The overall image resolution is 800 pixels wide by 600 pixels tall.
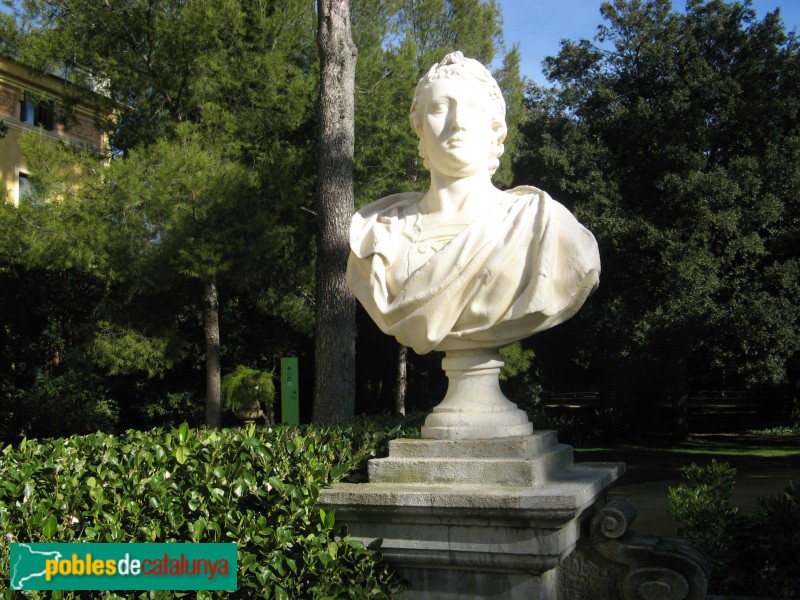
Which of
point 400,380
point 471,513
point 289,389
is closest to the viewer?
point 471,513

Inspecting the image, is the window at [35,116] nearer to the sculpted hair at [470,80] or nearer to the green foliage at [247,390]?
the green foliage at [247,390]

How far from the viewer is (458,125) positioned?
3.52m

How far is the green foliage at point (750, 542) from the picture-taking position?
14.3 ft

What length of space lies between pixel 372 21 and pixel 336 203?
22.4ft

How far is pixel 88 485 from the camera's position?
3.35 metres

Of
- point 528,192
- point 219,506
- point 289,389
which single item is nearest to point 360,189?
point 289,389

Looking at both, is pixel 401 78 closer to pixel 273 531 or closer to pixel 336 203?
pixel 336 203

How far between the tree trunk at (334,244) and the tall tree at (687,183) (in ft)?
22.8

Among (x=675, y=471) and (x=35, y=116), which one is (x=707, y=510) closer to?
(x=675, y=471)

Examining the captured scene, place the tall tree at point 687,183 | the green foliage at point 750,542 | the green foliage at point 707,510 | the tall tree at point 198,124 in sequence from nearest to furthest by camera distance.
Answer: the green foliage at point 750,542 < the green foliage at point 707,510 < the tall tree at point 198,124 < the tall tree at point 687,183

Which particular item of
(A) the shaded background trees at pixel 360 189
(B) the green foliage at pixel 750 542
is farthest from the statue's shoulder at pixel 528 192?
(A) the shaded background trees at pixel 360 189

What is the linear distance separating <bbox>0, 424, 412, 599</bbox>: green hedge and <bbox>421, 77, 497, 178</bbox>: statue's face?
4.30 ft

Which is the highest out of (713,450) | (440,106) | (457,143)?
(440,106)

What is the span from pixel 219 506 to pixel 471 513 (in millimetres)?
991
